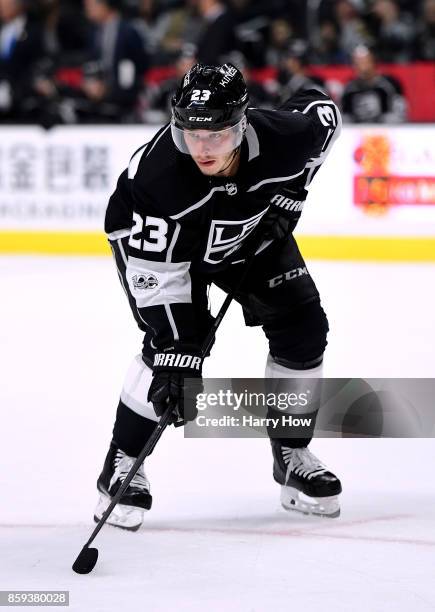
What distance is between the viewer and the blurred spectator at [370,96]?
23.6 ft

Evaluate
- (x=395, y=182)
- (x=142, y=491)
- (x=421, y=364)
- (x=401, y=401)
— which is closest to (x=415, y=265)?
(x=395, y=182)

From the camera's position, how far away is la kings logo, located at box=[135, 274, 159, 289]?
273cm

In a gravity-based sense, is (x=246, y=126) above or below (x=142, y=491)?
above

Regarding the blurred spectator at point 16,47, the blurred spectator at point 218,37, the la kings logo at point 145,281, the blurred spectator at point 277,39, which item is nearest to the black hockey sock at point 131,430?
the la kings logo at point 145,281

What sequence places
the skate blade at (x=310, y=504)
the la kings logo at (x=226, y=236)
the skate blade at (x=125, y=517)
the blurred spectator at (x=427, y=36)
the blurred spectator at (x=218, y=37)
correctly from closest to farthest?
the la kings logo at (x=226, y=236) < the skate blade at (x=125, y=517) < the skate blade at (x=310, y=504) < the blurred spectator at (x=218, y=37) < the blurred spectator at (x=427, y=36)

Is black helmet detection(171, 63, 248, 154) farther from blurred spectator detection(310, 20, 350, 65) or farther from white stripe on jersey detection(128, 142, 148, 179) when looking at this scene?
blurred spectator detection(310, 20, 350, 65)

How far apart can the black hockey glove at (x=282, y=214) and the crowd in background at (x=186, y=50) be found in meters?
4.22

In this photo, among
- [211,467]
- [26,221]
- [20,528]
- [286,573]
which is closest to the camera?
[286,573]

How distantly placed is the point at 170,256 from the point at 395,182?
13.8 ft

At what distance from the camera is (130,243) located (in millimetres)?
2752

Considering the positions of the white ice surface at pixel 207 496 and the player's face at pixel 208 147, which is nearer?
the white ice surface at pixel 207 496

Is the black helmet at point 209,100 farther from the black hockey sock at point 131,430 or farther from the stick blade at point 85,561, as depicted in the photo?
the stick blade at point 85,561

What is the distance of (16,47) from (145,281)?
5791mm

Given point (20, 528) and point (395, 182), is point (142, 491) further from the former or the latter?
point (395, 182)
